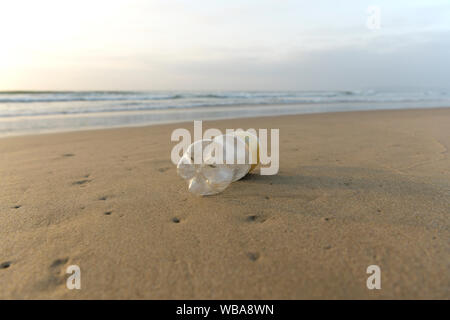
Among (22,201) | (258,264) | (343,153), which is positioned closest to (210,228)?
(258,264)

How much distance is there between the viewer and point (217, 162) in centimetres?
205

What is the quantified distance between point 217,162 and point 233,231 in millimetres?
702

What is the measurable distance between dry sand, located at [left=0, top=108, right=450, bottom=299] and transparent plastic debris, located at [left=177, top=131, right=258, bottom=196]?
0.30ft

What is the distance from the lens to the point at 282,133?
4.49 m

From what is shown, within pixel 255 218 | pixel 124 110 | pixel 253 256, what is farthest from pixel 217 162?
pixel 124 110

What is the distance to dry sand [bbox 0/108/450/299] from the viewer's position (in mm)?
1079

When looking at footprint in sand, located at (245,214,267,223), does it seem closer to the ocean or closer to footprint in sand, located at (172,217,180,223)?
footprint in sand, located at (172,217,180,223)

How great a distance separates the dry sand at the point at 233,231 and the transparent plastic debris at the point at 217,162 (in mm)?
93

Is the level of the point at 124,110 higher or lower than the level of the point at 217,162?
higher

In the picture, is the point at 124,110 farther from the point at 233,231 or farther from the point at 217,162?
the point at 233,231

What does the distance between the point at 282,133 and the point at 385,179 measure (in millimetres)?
2469

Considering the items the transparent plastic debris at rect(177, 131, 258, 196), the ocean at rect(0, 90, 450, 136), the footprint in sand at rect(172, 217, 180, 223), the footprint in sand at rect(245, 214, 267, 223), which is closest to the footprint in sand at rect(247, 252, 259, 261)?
the footprint in sand at rect(245, 214, 267, 223)

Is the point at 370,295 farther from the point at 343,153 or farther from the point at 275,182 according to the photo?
the point at 343,153
